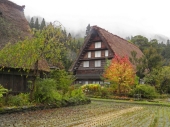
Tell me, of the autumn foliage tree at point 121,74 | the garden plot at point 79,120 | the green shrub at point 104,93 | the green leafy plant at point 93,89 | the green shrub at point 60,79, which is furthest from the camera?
the green leafy plant at point 93,89

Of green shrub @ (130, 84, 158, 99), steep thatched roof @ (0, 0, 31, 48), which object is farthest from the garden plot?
green shrub @ (130, 84, 158, 99)

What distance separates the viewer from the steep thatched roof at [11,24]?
16781 mm

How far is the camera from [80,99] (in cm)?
1866

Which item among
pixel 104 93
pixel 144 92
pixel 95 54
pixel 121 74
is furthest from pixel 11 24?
pixel 95 54

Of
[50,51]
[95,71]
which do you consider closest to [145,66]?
[95,71]

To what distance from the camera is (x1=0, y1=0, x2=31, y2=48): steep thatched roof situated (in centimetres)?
1678

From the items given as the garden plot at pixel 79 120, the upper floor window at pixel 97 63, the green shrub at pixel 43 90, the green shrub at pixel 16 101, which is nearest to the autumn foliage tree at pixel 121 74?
the upper floor window at pixel 97 63

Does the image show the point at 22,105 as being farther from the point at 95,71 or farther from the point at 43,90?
the point at 95,71

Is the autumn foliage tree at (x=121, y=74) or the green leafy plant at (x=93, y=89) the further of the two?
the green leafy plant at (x=93, y=89)

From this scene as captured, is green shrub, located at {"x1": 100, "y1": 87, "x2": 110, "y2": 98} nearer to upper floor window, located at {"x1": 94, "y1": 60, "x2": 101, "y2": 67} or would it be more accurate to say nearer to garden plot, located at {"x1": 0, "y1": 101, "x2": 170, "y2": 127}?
upper floor window, located at {"x1": 94, "y1": 60, "x2": 101, "y2": 67}

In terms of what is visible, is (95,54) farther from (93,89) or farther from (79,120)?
(79,120)

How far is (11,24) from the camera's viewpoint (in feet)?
62.2

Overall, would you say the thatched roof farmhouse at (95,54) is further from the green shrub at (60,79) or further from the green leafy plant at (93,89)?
the green shrub at (60,79)

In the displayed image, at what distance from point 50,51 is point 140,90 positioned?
14.5 meters
